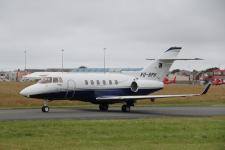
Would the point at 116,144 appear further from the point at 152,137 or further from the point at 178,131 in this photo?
the point at 178,131

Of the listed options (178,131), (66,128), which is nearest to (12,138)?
(66,128)

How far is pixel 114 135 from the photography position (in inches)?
667

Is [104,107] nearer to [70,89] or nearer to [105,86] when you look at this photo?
[105,86]

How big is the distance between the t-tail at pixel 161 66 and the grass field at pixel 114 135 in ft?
52.4

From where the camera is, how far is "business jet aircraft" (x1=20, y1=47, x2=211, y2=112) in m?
32.3

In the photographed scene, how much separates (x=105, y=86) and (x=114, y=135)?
59.4 feet

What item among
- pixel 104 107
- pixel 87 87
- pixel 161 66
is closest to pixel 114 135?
pixel 87 87

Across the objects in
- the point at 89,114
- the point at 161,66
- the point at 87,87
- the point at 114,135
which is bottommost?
the point at 114,135

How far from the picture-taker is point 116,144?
1471cm

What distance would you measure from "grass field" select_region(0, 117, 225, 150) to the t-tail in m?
16.0

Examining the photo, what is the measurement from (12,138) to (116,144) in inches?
134

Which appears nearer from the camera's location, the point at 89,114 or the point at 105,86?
the point at 89,114

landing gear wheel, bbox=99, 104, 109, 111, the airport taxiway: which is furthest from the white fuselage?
the airport taxiway

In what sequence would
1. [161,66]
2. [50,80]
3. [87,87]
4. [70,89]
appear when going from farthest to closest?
[161,66], [87,87], [70,89], [50,80]
